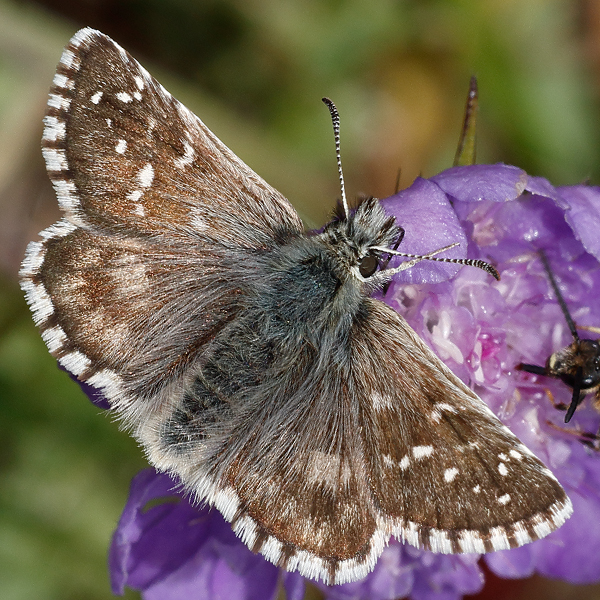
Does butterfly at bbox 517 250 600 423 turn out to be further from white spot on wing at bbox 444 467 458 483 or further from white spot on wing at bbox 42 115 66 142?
white spot on wing at bbox 42 115 66 142

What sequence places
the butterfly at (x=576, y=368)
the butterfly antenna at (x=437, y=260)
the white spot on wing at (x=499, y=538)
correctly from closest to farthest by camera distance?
1. the white spot on wing at (x=499, y=538)
2. the butterfly antenna at (x=437, y=260)
3. the butterfly at (x=576, y=368)

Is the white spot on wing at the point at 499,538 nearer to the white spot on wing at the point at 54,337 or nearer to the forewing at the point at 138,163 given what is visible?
the forewing at the point at 138,163

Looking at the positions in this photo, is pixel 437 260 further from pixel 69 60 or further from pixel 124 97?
pixel 69 60

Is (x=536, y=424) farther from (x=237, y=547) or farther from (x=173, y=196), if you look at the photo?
(x=173, y=196)

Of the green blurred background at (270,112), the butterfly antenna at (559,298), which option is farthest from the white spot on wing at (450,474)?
the green blurred background at (270,112)

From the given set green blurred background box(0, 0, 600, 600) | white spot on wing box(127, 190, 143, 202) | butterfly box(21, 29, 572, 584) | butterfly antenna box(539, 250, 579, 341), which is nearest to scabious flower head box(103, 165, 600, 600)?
butterfly antenna box(539, 250, 579, 341)

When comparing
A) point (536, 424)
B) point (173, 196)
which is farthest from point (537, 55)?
point (173, 196)
